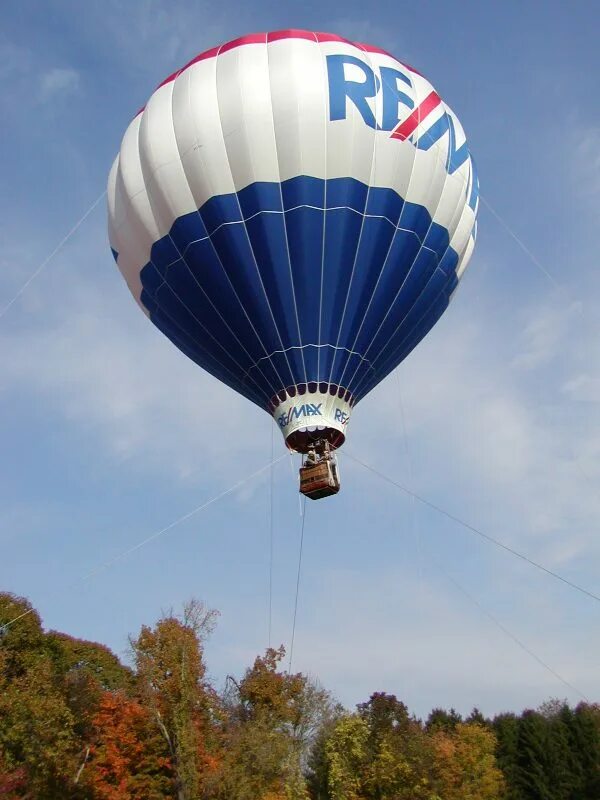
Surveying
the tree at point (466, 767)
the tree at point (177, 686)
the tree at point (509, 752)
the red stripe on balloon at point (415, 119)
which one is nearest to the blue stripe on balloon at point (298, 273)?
the red stripe on balloon at point (415, 119)

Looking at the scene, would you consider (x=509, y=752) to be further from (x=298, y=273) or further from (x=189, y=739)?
(x=298, y=273)

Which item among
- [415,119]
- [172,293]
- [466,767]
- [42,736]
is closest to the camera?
[415,119]

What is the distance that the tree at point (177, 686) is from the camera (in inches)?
870

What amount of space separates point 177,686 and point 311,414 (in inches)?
420

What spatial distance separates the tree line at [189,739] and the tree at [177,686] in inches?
1.4

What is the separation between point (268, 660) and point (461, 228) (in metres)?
23.1

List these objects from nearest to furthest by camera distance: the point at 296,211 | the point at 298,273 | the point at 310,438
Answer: the point at 296,211, the point at 298,273, the point at 310,438

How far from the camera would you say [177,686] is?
22.2 metres

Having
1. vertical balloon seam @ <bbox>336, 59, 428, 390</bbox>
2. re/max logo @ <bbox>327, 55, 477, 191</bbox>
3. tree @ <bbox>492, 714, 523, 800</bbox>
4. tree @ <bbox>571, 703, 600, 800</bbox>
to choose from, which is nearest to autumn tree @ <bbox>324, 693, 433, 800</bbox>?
tree @ <bbox>492, 714, 523, 800</bbox>

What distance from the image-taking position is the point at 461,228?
62.5ft

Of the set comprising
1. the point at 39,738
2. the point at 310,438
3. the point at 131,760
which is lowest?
the point at 39,738

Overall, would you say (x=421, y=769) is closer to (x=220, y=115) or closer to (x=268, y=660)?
(x=268, y=660)

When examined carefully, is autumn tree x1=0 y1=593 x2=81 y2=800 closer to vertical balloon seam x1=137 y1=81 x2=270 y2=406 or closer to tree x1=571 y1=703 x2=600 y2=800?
vertical balloon seam x1=137 y1=81 x2=270 y2=406

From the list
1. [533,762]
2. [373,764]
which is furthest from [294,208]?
[533,762]
